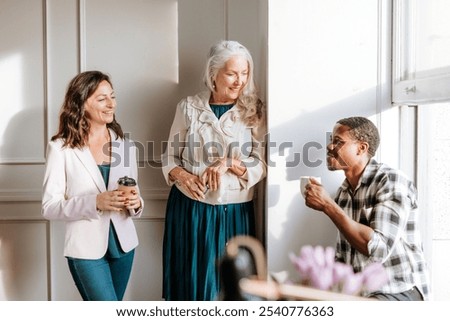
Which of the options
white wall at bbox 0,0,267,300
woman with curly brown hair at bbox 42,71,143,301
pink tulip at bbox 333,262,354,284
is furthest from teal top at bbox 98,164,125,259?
pink tulip at bbox 333,262,354,284

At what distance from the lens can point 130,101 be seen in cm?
153

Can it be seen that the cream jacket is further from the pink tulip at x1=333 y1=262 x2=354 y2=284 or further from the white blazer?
the pink tulip at x1=333 y1=262 x2=354 y2=284

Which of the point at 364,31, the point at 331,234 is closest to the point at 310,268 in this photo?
the point at 331,234

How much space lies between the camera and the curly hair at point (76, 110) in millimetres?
1405

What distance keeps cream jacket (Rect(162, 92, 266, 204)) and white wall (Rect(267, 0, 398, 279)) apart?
0.25ft

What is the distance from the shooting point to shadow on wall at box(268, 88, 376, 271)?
1.40 meters

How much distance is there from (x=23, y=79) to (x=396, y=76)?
850 millimetres

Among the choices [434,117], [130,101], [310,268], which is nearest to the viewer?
[434,117]

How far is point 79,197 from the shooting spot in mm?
1395

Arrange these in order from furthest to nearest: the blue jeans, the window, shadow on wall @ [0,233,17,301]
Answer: shadow on wall @ [0,233,17,301] → the blue jeans → the window

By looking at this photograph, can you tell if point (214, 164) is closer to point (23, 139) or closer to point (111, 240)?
point (111, 240)

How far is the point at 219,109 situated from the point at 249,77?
10 cm

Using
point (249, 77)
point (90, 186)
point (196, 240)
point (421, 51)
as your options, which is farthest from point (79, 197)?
point (421, 51)
